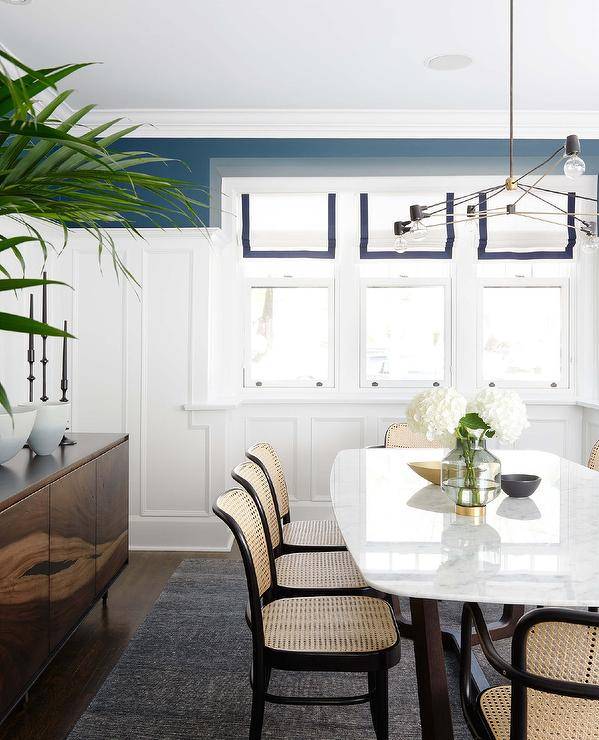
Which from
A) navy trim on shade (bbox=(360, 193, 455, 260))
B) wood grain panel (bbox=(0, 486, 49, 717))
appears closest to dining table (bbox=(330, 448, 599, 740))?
wood grain panel (bbox=(0, 486, 49, 717))

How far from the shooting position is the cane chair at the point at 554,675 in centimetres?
112

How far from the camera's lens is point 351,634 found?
1.79 meters

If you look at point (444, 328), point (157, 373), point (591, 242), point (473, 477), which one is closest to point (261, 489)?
point (473, 477)

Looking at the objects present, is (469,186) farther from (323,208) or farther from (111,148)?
(111,148)

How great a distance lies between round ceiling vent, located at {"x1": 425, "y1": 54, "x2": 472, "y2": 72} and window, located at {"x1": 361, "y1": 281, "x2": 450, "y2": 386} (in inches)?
60.4

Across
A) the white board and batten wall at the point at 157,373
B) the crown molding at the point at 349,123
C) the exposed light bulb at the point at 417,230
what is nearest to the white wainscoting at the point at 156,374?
the white board and batten wall at the point at 157,373

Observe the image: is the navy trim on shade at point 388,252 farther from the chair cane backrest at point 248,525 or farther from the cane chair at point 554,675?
the cane chair at point 554,675

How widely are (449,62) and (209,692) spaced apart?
315 centimetres

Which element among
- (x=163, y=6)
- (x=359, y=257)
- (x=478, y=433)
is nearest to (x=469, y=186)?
(x=359, y=257)

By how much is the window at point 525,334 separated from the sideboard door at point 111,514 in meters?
2.61

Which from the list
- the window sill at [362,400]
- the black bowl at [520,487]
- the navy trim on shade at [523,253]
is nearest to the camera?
the black bowl at [520,487]

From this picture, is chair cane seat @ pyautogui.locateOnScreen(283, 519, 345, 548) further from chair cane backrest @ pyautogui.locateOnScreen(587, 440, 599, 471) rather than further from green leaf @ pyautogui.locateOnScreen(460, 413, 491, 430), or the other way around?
chair cane backrest @ pyautogui.locateOnScreen(587, 440, 599, 471)

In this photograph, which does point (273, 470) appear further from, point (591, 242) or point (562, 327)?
point (562, 327)

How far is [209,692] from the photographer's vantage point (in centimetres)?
228
